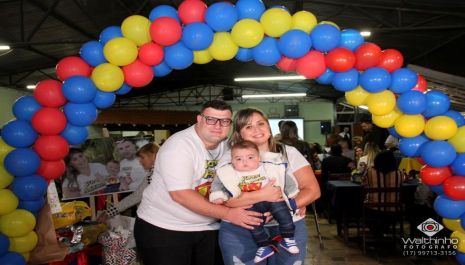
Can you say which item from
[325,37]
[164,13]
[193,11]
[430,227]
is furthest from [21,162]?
[430,227]

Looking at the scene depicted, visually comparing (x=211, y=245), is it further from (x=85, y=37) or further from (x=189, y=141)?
(x=85, y=37)

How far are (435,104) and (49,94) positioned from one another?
2892mm

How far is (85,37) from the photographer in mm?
8789

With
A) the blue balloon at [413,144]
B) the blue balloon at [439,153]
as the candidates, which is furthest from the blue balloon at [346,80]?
the blue balloon at [439,153]

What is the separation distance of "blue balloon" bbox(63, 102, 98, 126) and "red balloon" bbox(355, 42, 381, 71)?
78.8 inches

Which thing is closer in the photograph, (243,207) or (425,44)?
(243,207)

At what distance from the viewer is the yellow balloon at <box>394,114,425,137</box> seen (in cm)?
289

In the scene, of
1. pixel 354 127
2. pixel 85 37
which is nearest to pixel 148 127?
pixel 85 37

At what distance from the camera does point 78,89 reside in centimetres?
272

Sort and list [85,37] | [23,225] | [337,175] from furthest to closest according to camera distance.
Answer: [85,37], [337,175], [23,225]

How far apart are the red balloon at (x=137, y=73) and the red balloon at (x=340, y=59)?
1324 millimetres

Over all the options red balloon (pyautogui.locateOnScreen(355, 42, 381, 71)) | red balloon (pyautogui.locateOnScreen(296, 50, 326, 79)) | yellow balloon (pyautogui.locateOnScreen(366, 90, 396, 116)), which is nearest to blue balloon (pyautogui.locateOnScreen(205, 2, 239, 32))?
red balloon (pyautogui.locateOnScreen(296, 50, 326, 79))

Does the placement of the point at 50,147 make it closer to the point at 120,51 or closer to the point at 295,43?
the point at 120,51

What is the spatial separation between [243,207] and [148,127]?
12.3 metres
